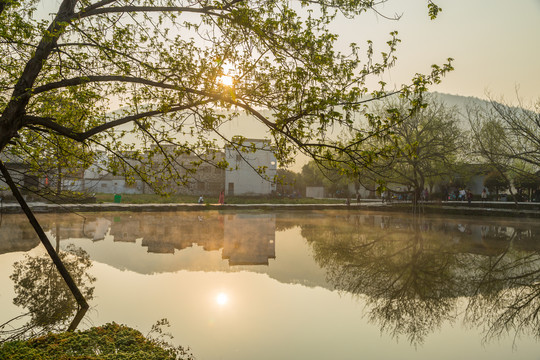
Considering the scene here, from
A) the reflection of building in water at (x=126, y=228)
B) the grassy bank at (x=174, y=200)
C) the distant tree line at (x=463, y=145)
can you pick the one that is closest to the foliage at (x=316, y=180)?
the distant tree line at (x=463, y=145)

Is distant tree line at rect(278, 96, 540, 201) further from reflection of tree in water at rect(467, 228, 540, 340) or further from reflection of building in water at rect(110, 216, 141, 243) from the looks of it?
reflection of building in water at rect(110, 216, 141, 243)

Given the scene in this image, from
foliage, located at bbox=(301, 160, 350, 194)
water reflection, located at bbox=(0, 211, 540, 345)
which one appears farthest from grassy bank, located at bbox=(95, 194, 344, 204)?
foliage, located at bbox=(301, 160, 350, 194)

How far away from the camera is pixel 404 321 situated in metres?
6.22

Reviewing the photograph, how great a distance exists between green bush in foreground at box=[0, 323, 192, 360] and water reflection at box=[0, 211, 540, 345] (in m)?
2.20

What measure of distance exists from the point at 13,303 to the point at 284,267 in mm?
6015

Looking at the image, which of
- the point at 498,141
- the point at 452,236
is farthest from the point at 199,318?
the point at 498,141

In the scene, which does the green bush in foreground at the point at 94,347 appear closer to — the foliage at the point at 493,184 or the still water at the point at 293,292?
the still water at the point at 293,292

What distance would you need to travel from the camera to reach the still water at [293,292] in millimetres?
5445

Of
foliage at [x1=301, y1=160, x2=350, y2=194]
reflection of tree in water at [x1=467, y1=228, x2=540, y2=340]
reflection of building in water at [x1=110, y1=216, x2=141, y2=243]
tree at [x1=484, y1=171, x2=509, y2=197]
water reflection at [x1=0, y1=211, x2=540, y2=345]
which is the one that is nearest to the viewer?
reflection of tree in water at [x1=467, y1=228, x2=540, y2=340]

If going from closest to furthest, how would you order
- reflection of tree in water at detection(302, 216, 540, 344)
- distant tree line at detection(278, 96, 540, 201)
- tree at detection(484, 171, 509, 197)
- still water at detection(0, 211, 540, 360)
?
1. still water at detection(0, 211, 540, 360)
2. reflection of tree in water at detection(302, 216, 540, 344)
3. distant tree line at detection(278, 96, 540, 201)
4. tree at detection(484, 171, 509, 197)

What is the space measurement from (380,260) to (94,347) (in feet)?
26.3

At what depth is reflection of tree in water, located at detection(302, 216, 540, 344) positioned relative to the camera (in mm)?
6418

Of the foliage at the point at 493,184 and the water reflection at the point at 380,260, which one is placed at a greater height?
the foliage at the point at 493,184

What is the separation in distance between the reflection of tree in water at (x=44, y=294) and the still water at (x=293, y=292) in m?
0.03
